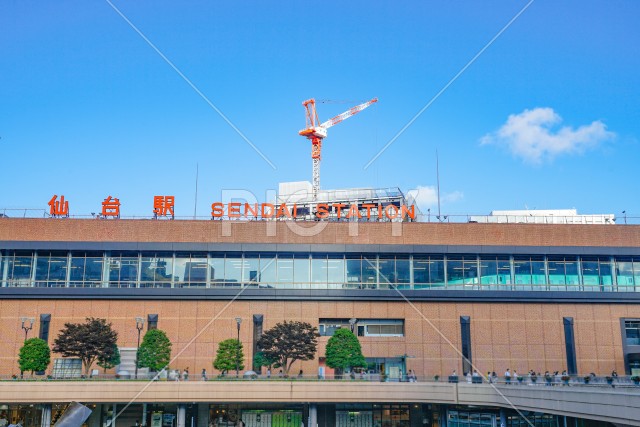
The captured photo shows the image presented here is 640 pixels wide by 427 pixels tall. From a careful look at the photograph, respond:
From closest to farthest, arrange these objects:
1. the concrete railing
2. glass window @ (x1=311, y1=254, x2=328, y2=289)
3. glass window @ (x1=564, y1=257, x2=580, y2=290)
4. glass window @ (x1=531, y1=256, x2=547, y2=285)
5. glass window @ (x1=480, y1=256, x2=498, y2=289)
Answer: the concrete railing, glass window @ (x1=311, y1=254, x2=328, y2=289), glass window @ (x1=480, y1=256, x2=498, y2=289), glass window @ (x1=531, y1=256, x2=547, y2=285), glass window @ (x1=564, y1=257, x2=580, y2=290)

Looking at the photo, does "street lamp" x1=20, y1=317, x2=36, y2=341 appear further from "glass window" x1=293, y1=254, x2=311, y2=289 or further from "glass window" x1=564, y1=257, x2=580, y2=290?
→ "glass window" x1=564, y1=257, x2=580, y2=290

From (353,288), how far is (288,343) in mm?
10478

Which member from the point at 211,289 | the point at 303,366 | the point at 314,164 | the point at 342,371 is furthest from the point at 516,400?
the point at 314,164

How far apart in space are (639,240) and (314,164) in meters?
118

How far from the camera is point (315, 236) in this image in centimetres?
6944

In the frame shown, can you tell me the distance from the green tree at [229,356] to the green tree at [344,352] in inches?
308

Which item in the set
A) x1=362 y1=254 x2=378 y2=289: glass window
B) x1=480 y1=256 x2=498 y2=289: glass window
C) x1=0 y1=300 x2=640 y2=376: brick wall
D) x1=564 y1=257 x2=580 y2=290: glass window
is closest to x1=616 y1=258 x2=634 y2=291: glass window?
x1=0 y1=300 x2=640 y2=376: brick wall

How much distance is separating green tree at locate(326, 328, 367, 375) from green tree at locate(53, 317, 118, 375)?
19204 mm

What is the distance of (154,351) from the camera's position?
199ft

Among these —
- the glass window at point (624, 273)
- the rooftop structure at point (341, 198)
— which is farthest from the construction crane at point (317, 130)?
the glass window at point (624, 273)

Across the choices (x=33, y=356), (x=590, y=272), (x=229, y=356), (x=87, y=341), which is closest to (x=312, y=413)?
(x=229, y=356)

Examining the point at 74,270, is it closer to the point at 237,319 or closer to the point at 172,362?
the point at 172,362

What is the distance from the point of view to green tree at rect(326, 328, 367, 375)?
201ft

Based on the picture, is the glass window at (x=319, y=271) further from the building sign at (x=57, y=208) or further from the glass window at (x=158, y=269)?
the building sign at (x=57, y=208)
